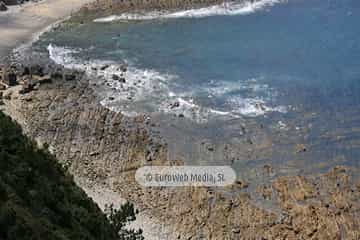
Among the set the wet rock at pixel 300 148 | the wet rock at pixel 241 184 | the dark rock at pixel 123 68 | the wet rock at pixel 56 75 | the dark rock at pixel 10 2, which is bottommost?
the wet rock at pixel 300 148

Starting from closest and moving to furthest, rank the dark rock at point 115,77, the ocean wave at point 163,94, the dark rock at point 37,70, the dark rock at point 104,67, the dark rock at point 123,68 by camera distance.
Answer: the ocean wave at point 163,94
the dark rock at point 115,77
the dark rock at point 37,70
the dark rock at point 123,68
the dark rock at point 104,67

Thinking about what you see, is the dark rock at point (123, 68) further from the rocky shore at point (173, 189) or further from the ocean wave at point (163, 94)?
the rocky shore at point (173, 189)

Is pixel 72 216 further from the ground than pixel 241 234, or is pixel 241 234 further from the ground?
pixel 72 216

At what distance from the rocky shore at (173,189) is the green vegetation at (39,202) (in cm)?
756

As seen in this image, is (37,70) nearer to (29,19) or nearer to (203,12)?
(29,19)

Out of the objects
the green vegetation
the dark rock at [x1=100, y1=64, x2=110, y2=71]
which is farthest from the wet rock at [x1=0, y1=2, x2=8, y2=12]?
the green vegetation

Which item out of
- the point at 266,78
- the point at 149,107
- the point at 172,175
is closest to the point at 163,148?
the point at 172,175

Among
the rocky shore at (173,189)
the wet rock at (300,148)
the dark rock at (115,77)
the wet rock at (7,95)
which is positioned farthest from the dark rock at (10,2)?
the wet rock at (300,148)

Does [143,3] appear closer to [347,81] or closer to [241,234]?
[347,81]

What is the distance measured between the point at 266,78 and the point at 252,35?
35.8 feet

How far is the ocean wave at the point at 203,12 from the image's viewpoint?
206 ft

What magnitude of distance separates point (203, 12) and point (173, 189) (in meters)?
36.3

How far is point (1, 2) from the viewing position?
6619cm

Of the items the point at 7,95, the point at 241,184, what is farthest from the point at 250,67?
the point at 7,95
